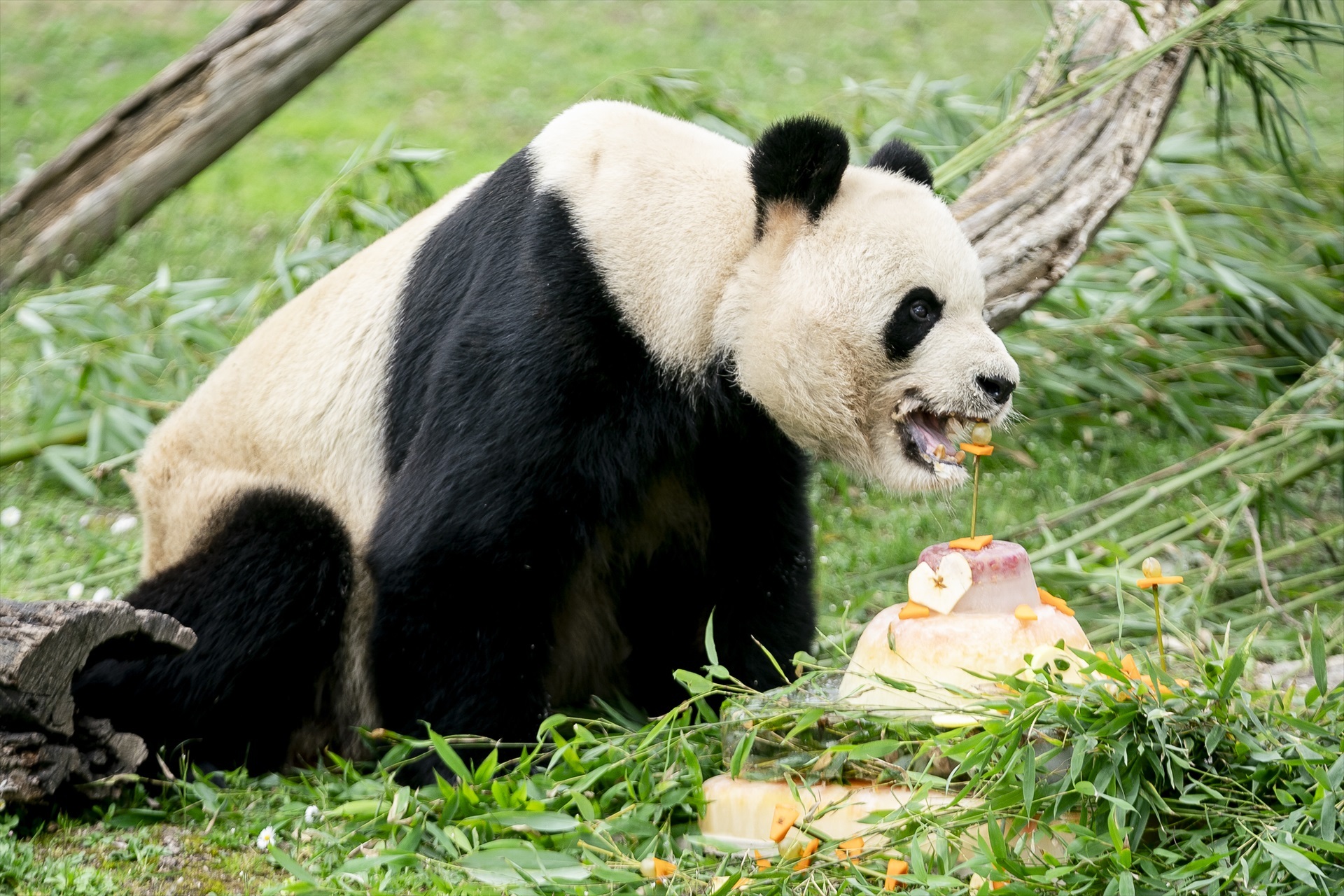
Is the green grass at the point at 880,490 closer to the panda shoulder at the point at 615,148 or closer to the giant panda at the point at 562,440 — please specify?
the giant panda at the point at 562,440

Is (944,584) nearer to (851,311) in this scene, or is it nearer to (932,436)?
(932,436)

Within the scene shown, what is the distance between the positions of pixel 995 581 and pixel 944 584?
0.37 ft

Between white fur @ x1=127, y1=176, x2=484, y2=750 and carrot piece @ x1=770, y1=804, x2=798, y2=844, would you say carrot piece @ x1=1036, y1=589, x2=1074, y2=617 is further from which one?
white fur @ x1=127, y1=176, x2=484, y2=750

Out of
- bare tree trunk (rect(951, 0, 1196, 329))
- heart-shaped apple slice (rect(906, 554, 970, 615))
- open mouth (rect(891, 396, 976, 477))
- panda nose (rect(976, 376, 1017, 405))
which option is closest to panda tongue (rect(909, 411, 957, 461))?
open mouth (rect(891, 396, 976, 477))

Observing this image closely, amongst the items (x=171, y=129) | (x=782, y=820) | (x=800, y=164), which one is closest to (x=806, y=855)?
(x=782, y=820)

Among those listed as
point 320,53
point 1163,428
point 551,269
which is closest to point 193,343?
point 320,53

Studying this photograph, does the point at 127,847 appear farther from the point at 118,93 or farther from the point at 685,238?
the point at 118,93

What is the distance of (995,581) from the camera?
283 centimetres

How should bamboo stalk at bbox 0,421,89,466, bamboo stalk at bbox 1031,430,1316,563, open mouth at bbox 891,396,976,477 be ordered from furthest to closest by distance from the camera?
bamboo stalk at bbox 0,421,89,466 → bamboo stalk at bbox 1031,430,1316,563 → open mouth at bbox 891,396,976,477

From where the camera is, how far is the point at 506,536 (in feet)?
10.4

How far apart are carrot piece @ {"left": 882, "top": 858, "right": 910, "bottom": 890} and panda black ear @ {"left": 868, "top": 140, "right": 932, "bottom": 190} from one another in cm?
188

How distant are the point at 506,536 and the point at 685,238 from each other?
0.86 meters

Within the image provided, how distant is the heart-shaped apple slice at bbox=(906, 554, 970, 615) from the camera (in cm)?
280

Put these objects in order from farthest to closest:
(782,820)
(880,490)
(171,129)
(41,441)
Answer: (171,129) → (41,441) → (880,490) → (782,820)
